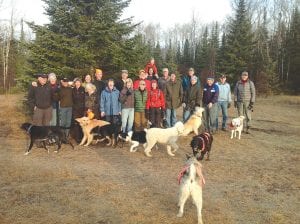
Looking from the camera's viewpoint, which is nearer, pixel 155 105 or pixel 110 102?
pixel 110 102

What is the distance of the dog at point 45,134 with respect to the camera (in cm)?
916

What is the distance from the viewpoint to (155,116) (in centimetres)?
1033

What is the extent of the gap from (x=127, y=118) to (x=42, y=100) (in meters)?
2.27

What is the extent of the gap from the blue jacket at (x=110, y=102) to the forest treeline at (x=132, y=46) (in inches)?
128

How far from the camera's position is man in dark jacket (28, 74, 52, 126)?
372 inches

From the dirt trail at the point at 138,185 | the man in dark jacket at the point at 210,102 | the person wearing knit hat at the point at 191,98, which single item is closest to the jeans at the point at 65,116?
the dirt trail at the point at 138,185

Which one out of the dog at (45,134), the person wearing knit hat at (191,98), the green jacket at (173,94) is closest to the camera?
the dog at (45,134)

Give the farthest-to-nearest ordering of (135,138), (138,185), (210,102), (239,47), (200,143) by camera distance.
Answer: (239,47) → (210,102) → (135,138) → (200,143) → (138,185)

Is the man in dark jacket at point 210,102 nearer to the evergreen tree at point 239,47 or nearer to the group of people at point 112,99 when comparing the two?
the group of people at point 112,99

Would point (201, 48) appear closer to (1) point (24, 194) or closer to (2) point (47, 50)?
(2) point (47, 50)

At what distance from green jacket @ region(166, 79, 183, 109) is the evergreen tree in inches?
932

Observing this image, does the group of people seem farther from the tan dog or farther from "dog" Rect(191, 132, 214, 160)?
"dog" Rect(191, 132, 214, 160)

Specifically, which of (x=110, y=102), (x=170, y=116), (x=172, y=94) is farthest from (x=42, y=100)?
(x=170, y=116)

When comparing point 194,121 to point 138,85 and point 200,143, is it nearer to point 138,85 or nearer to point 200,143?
point 138,85
